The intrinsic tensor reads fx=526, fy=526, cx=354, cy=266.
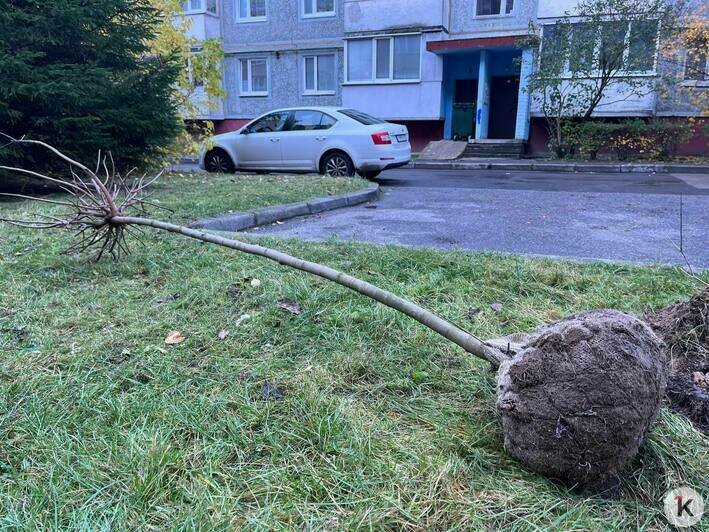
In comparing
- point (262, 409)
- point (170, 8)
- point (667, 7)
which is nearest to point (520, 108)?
point (667, 7)

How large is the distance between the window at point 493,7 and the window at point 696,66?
20.2 feet

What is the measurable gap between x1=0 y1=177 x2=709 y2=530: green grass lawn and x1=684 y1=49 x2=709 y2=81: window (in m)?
15.2

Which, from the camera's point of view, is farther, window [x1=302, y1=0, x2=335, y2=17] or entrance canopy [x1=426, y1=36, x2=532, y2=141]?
window [x1=302, y1=0, x2=335, y2=17]

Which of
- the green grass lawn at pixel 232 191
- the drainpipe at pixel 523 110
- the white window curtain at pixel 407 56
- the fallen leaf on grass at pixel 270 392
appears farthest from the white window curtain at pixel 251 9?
the fallen leaf on grass at pixel 270 392

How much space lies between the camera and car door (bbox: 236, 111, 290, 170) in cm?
1152

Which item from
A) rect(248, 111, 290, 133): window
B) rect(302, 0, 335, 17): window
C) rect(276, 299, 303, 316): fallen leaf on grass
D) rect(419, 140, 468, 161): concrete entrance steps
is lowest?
rect(276, 299, 303, 316): fallen leaf on grass

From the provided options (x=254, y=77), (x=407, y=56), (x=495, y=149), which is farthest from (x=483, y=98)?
(x=254, y=77)

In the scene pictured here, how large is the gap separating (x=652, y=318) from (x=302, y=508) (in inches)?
79.5

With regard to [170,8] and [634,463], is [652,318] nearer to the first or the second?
[634,463]

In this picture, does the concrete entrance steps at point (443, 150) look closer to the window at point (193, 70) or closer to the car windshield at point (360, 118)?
the car windshield at point (360, 118)

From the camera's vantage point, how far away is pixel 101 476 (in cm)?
165

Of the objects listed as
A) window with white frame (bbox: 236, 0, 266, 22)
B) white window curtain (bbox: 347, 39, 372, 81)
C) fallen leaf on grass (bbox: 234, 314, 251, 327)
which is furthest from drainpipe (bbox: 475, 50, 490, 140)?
fallen leaf on grass (bbox: 234, 314, 251, 327)

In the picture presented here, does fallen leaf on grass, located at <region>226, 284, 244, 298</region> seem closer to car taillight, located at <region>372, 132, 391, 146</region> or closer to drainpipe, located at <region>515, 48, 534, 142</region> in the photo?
car taillight, located at <region>372, 132, 391, 146</region>

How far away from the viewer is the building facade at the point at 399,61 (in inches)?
734
